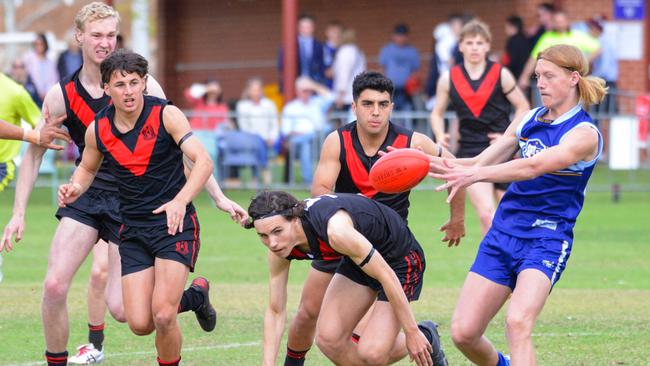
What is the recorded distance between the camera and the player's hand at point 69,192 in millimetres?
7441

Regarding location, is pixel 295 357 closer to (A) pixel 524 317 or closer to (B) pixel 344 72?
(A) pixel 524 317

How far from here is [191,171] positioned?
24.1 ft

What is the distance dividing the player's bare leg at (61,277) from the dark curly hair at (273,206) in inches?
66.1

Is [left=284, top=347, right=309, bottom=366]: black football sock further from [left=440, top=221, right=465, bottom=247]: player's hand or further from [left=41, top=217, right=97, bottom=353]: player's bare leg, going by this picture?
[left=41, top=217, right=97, bottom=353]: player's bare leg

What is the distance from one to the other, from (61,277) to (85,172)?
714 millimetres

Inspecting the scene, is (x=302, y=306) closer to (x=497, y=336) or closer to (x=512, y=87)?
(x=497, y=336)

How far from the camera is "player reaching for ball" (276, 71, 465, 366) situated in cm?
755

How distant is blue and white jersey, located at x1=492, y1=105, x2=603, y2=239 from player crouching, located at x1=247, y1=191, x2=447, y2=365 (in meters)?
0.68

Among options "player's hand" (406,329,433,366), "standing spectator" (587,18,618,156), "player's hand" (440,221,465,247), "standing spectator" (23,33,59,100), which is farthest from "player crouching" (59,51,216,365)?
"standing spectator" (23,33,59,100)

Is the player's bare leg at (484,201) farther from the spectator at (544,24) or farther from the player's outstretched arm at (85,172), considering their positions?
the spectator at (544,24)

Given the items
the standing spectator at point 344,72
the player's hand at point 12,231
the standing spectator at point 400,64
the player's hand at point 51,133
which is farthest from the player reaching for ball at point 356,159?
the standing spectator at point 400,64

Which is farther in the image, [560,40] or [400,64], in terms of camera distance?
[400,64]

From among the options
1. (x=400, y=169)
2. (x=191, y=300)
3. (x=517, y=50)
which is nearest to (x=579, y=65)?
(x=400, y=169)

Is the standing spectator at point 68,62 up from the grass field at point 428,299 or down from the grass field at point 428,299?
up
